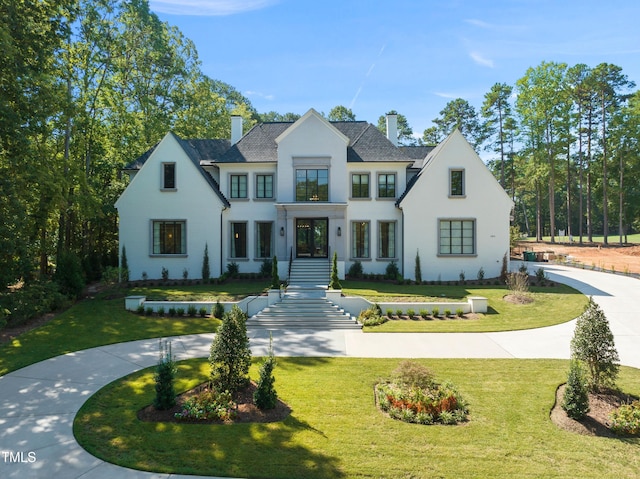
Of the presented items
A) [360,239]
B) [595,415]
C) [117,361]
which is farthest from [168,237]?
[595,415]

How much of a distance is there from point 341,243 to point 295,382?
46.8 feet

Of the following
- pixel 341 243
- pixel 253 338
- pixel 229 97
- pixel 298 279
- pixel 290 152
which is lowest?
pixel 253 338

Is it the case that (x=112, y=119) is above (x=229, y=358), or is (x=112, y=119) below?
above

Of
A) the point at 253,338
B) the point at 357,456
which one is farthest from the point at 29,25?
the point at 357,456

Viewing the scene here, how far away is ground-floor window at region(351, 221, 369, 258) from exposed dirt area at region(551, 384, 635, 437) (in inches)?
609

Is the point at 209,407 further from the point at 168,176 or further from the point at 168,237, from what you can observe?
the point at 168,176

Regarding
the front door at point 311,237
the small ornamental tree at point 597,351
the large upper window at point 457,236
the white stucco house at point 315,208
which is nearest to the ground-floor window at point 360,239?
the white stucco house at point 315,208

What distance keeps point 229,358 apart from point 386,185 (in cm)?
1763

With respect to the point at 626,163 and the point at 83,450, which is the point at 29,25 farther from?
the point at 626,163

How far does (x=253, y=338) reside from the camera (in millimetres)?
13148

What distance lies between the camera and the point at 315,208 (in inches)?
870

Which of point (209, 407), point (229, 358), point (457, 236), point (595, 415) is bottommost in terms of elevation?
point (595, 415)

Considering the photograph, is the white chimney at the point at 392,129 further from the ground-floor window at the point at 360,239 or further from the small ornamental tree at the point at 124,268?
the small ornamental tree at the point at 124,268

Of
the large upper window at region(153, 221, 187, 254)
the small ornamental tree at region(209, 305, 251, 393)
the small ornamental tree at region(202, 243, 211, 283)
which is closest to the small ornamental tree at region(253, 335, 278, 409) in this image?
the small ornamental tree at region(209, 305, 251, 393)
